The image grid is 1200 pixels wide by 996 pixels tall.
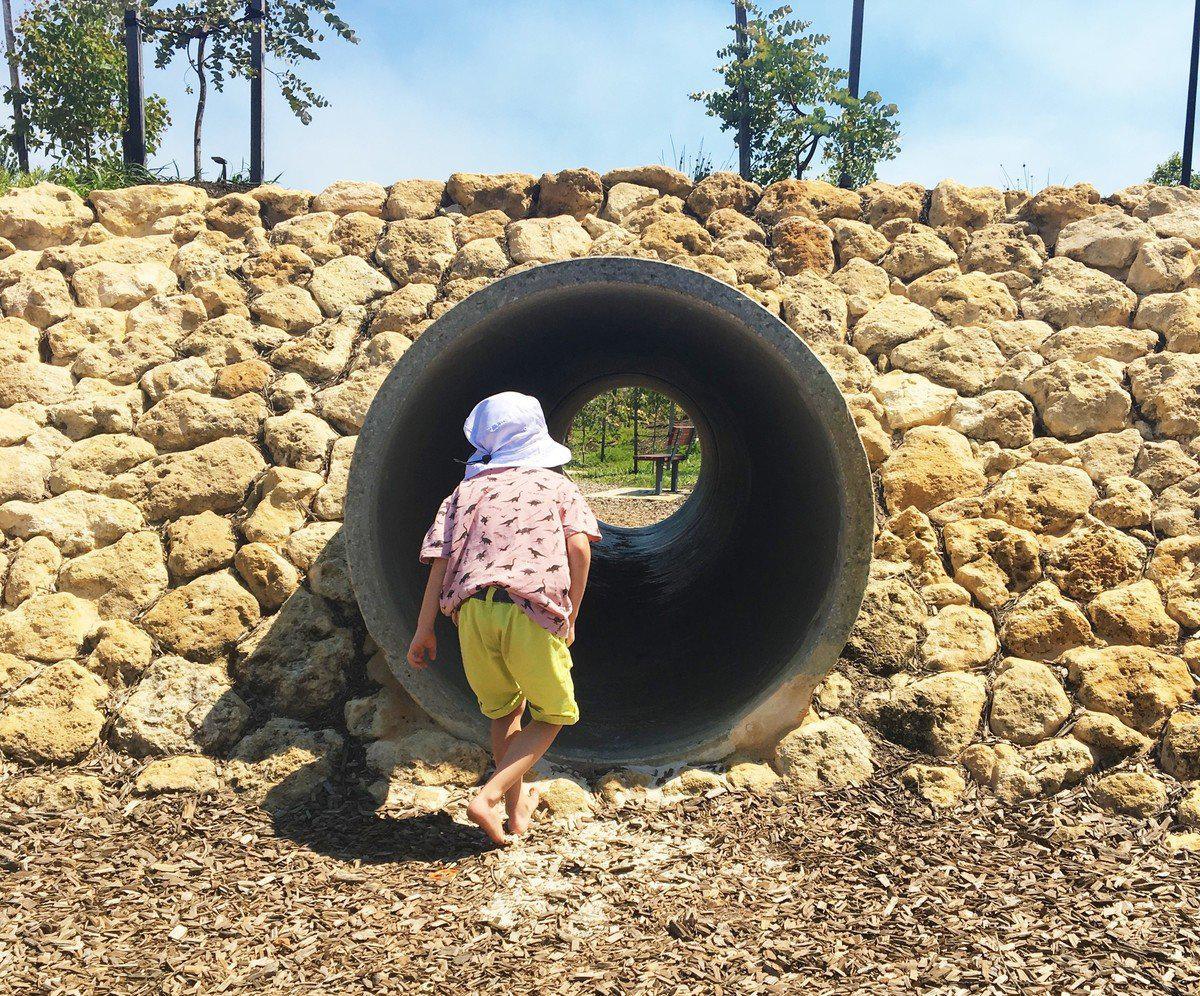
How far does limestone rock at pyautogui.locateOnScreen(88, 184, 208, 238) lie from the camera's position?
6168 millimetres

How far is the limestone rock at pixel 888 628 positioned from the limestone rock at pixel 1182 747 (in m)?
1.03

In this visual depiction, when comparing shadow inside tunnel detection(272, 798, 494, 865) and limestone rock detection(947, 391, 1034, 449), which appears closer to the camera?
shadow inside tunnel detection(272, 798, 494, 865)

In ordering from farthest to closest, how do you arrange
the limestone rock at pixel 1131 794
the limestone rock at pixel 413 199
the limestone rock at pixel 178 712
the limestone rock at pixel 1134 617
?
the limestone rock at pixel 413 199 → the limestone rock at pixel 1134 617 → the limestone rock at pixel 178 712 → the limestone rock at pixel 1131 794

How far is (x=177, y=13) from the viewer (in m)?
13.5

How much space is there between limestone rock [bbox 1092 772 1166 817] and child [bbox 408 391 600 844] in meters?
2.13

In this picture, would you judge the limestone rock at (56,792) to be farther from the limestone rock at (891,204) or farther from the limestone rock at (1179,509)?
the limestone rock at (891,204)

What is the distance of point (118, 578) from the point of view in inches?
181

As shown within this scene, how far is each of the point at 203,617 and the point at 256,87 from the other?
8840mm

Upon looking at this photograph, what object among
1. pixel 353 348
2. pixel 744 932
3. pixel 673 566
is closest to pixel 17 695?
pixel 353 348

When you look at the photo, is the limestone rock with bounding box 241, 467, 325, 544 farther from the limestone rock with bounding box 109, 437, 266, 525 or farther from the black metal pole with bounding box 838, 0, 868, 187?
the black metal pole with bounding box 838, 0, 868, 187

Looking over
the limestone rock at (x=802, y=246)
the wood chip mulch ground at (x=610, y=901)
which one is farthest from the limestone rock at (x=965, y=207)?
the wood chip mulch ground at (x=610, y=901)

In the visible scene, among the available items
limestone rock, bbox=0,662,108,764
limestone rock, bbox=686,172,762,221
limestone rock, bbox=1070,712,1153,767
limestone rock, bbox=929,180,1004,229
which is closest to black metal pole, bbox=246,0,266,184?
limestone rock, bbox=686,172,762,221

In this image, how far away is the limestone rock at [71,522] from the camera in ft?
15.6

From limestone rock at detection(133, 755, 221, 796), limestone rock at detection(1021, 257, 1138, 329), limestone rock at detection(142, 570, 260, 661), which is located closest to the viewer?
limestone rock at detection(133, 755, 221, 796)
